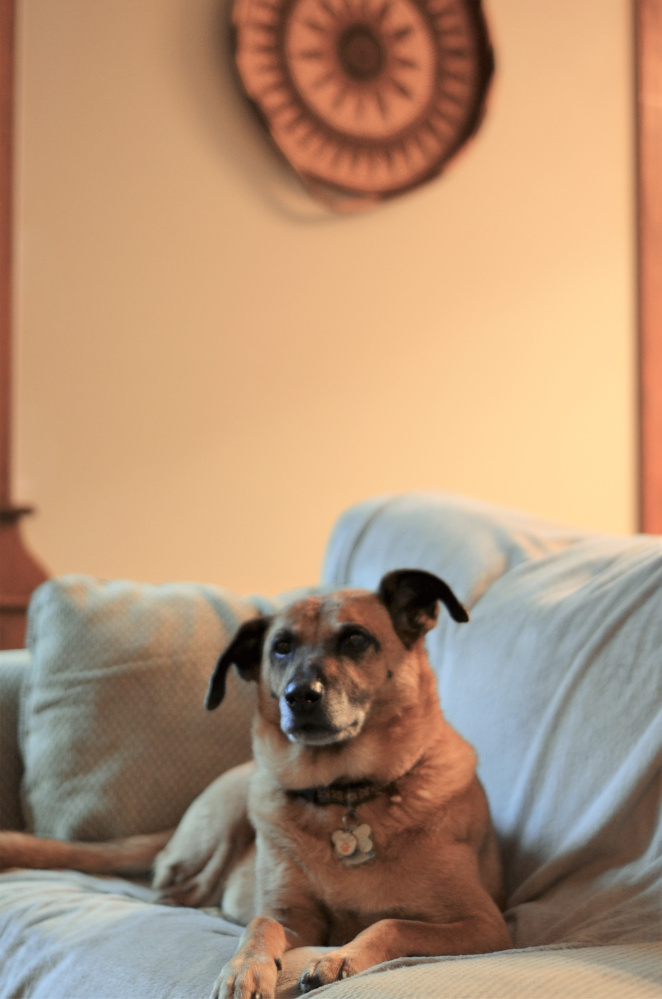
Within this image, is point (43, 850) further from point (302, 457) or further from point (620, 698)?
point (302, 457)

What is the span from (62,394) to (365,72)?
142cm

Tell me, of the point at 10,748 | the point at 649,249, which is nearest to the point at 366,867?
the point at 10,748

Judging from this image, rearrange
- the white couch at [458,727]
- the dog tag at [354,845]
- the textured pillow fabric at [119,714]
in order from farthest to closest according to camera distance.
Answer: the textured pillow fabric at [119,714] < the dog tag at [354,845] < the white couch at [458,727]

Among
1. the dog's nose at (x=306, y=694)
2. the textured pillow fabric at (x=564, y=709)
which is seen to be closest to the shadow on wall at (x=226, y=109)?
the textured pillow fabric at (x=564, y=709)

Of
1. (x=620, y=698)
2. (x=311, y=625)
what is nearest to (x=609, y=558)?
(x=620, y=698)

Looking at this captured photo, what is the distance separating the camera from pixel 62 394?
8.52 ft

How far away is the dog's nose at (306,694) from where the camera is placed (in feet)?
3.99

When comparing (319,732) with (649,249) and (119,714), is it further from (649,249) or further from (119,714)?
(649,249)

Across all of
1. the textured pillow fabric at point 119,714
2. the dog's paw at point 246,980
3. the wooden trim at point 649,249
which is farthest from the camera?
the wooden trim at point 649,249

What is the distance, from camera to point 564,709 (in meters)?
1.35

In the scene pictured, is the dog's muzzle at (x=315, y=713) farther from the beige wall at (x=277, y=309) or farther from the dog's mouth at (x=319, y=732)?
Answer: the beige wall at (x=277, y=309)

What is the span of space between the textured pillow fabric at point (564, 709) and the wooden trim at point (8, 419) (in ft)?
4.14

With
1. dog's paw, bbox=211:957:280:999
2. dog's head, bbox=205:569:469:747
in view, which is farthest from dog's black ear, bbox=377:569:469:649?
dog's paw, bbox=211:957:280:999

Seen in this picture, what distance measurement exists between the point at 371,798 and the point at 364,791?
1cm
